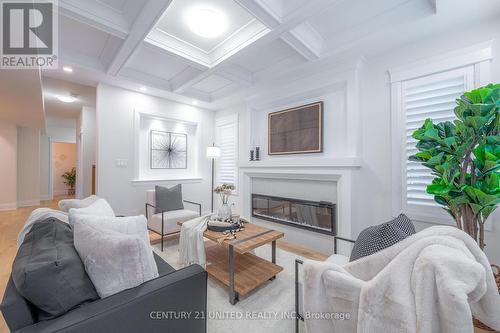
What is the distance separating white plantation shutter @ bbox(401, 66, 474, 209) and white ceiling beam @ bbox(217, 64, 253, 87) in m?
2.23

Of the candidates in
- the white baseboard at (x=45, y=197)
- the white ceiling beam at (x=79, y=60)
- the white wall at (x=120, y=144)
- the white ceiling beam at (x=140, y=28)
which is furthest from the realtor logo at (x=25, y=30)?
the white baseboard at (x=45, y=197)

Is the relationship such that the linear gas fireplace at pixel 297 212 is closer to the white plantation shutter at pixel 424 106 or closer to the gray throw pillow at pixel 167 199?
the white plantation shutter at pixel 424 106

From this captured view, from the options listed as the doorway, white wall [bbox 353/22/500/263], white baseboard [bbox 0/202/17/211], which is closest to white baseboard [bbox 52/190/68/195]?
the doorway

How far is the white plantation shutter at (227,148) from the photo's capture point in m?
4.83

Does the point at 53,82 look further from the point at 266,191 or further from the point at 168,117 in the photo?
the point at 266,191

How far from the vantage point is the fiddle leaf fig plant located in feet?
4.97

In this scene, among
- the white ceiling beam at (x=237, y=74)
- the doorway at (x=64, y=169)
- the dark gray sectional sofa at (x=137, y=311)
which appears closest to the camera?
the dark gray sectional sofa at (x=137, y=311)

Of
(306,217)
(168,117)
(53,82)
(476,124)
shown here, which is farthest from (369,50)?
(53,82)

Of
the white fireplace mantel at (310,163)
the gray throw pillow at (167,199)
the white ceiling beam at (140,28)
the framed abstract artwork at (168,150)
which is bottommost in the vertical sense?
the gray throw pillow at (167,199)

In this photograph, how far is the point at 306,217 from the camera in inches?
131

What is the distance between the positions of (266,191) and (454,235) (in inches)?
118

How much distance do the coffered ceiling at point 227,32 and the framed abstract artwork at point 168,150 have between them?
1.19m

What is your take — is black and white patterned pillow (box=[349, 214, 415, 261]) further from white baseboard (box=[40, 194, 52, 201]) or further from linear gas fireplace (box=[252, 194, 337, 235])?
white baseboard (box=[40, 194, 52, 201])

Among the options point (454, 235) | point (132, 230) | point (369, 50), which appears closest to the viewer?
point (454, 235)
